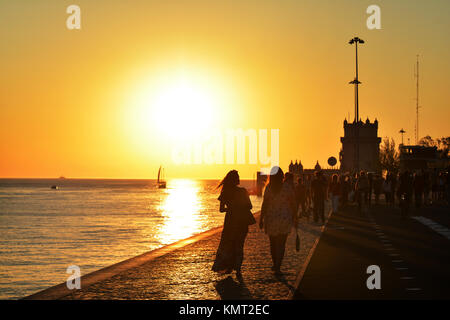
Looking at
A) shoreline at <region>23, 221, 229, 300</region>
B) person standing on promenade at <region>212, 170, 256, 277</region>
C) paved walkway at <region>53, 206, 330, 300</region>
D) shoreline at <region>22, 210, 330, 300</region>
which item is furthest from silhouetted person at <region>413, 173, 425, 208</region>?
person standing on promenade at <region>212, 170, 256, 277</region>

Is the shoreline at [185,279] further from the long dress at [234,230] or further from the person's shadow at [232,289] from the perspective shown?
the long dress at [234,230]

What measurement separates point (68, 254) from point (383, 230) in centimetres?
1332

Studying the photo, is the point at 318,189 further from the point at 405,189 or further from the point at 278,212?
the point at 278,212

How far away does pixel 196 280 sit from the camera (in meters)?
12.1

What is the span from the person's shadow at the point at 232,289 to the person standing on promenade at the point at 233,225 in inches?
13.4

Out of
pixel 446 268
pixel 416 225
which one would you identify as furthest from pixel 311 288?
pixel 416 225

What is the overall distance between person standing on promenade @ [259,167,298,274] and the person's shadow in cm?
109

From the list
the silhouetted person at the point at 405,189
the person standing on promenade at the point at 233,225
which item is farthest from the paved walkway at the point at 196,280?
the silhouetted person at the point at 405,189

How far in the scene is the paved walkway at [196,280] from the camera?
1048cm

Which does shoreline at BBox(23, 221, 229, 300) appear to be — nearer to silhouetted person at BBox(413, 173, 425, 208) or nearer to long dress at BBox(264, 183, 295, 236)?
long dress at BBox(264, 183, 295, 236)

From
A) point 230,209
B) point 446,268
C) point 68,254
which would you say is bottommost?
point 68,254
